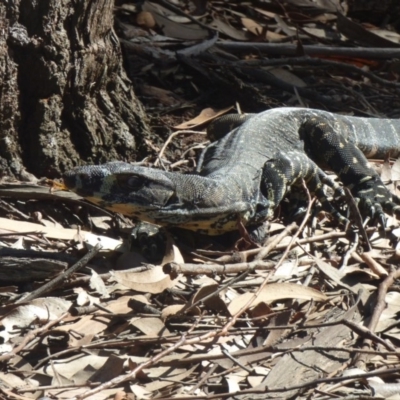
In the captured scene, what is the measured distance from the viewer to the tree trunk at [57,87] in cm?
579

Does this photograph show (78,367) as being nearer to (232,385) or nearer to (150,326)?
(150,326)

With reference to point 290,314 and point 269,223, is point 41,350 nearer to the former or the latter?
point 290,314

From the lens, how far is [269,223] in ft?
20.5

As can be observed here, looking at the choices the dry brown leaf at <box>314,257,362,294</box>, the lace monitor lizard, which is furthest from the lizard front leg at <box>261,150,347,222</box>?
the dry brown leaf at <box>314,257,362,294</box>

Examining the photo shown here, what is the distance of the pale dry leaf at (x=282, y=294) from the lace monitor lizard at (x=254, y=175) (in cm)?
85

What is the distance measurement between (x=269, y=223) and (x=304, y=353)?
180 cm

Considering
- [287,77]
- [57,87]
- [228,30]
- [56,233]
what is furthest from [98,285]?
[228,30]

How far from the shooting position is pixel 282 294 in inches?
201

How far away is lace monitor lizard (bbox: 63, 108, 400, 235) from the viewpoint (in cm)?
553

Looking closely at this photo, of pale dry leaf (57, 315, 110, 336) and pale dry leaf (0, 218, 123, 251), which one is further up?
pale dry leaf (0, 218, 123, 251)

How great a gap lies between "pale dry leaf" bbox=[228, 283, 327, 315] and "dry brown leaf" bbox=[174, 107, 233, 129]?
2.77 m

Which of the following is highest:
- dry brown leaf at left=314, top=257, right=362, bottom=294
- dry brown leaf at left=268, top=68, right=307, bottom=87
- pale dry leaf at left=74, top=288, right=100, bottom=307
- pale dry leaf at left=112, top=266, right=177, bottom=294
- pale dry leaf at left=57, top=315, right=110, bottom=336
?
dry brown leaf at left=268, top=68, right=307, bottom=87

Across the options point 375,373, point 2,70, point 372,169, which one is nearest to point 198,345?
Answer: point 375,373

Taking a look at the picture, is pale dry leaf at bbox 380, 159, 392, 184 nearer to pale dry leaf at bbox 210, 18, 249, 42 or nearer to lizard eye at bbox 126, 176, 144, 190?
Result: lizard eye at bbox 126, 176, 144, 190
